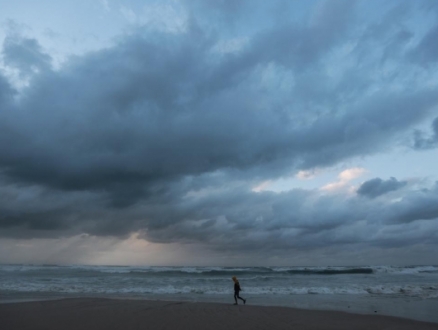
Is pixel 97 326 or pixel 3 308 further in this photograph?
pixel 3 308

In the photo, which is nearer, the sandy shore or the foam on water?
the sandy shore

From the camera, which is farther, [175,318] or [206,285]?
[206,285]

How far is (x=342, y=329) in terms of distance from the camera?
11.9 m

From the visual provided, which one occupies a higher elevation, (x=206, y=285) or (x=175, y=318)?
(x=206, y=285)

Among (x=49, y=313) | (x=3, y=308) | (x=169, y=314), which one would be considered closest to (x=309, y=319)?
(x=169, y=314)

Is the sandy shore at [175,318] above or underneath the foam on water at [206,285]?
underneath

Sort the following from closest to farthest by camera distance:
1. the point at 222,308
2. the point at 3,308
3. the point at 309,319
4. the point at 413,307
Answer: the point at 309,319 → the point at 3,308 → the point at 222,308 → the point at 413,307

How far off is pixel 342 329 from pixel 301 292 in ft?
50.1

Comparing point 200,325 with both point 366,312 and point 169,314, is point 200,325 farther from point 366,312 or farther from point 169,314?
point 366,312

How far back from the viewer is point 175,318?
13.5 meters

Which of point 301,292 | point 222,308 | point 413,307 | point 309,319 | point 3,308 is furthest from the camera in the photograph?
point 301,292

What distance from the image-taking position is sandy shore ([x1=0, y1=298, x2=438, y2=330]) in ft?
39.6

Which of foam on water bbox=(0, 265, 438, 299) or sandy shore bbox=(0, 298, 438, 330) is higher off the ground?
foam on water bbox=(0, 265, 438, 299)

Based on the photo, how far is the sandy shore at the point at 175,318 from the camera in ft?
39.6
